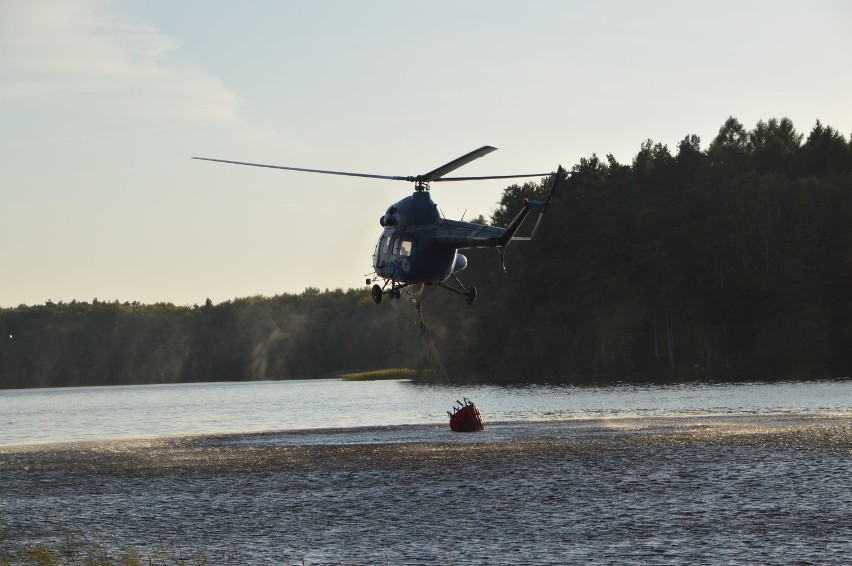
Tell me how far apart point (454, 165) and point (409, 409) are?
4704 cm

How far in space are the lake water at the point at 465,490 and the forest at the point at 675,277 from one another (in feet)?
195

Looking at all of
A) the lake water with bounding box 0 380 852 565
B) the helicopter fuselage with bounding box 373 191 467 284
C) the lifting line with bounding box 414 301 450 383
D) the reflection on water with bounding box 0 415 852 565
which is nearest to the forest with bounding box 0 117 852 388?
the lifting line with bounding box 414 301 450 383

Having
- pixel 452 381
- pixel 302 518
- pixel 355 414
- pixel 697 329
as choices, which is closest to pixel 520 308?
pixel 452 381

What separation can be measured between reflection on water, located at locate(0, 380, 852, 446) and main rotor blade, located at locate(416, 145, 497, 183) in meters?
25.9

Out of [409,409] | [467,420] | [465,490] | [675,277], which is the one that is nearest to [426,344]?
[675,277]

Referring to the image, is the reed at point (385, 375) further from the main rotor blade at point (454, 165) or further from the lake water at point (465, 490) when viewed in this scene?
the main rotor blade at point (454, 165)

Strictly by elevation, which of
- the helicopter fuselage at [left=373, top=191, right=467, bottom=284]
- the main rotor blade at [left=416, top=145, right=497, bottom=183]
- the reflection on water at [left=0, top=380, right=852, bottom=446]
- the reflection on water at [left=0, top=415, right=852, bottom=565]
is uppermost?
the main rotor blade at [left=416, top=145, right=497, bottom=183]

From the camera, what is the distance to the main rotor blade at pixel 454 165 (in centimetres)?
4056

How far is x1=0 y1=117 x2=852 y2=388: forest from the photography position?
4921 inches

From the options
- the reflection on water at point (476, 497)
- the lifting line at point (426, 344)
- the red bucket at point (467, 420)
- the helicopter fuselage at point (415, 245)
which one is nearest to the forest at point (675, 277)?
the lifting line at point (426, 344)

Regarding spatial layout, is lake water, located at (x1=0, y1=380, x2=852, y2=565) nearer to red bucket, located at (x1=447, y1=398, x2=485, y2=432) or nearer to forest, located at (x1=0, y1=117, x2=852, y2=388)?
red bucket, located at (x1=447, y1=398, x2=485, y2=432)

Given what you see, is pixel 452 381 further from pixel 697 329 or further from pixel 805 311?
pixel 805 311

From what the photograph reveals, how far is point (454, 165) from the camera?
4334 centimetres

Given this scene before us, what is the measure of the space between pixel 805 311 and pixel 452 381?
4795cm
